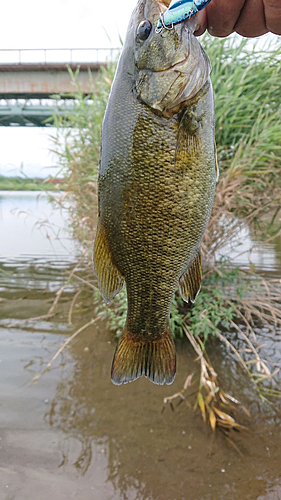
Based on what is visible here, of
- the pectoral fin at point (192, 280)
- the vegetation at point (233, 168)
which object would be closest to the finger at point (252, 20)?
the pectoral fin at point (192, 280)

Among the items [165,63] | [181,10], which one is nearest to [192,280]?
[165,63]

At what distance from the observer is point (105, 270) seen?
1.42 meters

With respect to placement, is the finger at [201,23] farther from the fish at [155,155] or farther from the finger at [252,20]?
the fish at [155,155]

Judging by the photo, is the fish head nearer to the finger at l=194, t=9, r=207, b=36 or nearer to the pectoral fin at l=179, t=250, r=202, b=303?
the finger at l=194, t=9, r=207, b=36

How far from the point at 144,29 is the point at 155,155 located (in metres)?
0.44

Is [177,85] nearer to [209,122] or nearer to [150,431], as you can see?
[209,122]

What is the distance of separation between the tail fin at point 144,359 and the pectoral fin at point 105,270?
0.71ft

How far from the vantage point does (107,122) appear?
1.31 metres

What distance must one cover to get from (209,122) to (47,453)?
3.05m

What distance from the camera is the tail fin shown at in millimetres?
1435

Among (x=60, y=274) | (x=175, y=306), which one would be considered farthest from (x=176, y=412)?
(x=60, y=274)

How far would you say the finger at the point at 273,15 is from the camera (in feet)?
5.16

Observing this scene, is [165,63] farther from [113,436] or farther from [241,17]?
[113,436]

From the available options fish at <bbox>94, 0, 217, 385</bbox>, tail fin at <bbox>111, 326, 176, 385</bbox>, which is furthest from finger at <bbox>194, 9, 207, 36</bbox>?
tail fin at <bbox>111, 326, 176, 385</bbox>
